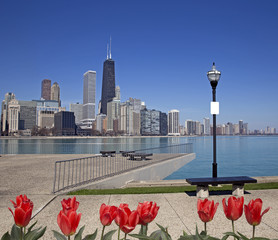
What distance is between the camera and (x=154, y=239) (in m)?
1.85

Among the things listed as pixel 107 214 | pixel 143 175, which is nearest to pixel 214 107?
pixel 143 175

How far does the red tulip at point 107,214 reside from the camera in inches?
66.7

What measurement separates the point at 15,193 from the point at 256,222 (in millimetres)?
8788

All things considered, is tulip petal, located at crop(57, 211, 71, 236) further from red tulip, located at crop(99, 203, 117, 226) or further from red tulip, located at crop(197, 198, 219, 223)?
red tulip, located at crop(197, 198, 219, 223)

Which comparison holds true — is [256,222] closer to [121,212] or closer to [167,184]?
[121,212]

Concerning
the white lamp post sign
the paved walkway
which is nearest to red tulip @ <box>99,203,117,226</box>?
the paved walkway

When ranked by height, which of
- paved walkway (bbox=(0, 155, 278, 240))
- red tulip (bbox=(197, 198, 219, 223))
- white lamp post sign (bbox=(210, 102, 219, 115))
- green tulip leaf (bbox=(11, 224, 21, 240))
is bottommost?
paved walkway (bbox=(0, 155, 278, 240))

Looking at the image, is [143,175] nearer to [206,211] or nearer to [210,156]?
[206,211]

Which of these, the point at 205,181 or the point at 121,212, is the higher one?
the point at 121,212

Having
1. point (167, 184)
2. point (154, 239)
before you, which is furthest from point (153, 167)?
point (154, 239)

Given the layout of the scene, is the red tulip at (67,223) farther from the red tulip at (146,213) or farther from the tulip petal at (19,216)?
the red tulip at (146,213)

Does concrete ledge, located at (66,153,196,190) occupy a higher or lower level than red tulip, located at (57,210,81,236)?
lower

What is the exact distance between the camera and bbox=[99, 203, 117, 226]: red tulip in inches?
66.7

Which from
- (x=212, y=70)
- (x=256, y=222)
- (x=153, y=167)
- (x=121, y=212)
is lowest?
(x=153, y=167)
